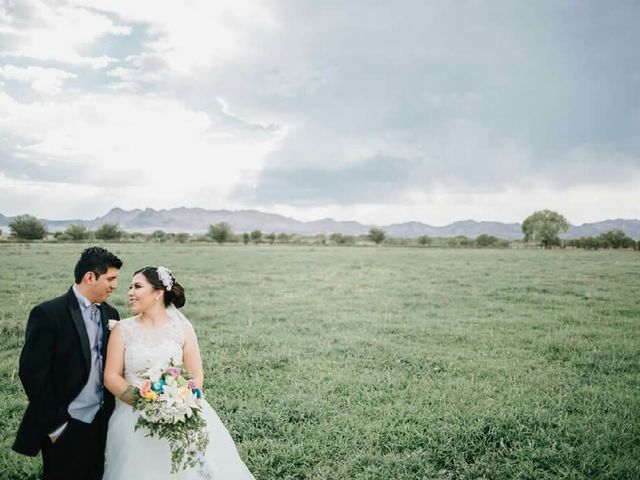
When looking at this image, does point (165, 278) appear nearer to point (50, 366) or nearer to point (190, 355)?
point (190, 355)

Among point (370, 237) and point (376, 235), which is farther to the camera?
point (370, 237)

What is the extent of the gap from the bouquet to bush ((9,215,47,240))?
96452mm

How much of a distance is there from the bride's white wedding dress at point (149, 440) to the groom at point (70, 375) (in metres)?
0.23

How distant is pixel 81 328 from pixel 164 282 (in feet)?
3.32

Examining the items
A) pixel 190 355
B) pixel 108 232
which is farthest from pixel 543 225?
pixel 190 355

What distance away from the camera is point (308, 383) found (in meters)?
9.09

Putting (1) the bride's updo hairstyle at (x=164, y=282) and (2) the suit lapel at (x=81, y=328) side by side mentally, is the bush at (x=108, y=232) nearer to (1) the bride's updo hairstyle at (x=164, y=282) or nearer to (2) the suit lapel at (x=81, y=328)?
(1) the bride's updo hairstyle at (x=164, y=282)

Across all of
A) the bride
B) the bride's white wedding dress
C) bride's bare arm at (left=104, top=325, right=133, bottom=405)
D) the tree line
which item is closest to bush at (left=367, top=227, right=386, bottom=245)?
the tree line

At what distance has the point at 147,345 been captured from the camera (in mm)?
4926

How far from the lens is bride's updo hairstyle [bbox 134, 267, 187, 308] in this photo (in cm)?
506

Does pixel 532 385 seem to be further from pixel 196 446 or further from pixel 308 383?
pixel 196 446

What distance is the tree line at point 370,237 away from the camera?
86.8 meters

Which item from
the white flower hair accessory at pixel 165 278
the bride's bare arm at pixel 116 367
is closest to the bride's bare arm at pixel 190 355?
the white flower hair accessory at pixel 165 278

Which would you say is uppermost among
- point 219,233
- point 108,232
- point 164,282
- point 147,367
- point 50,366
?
point 219,233
